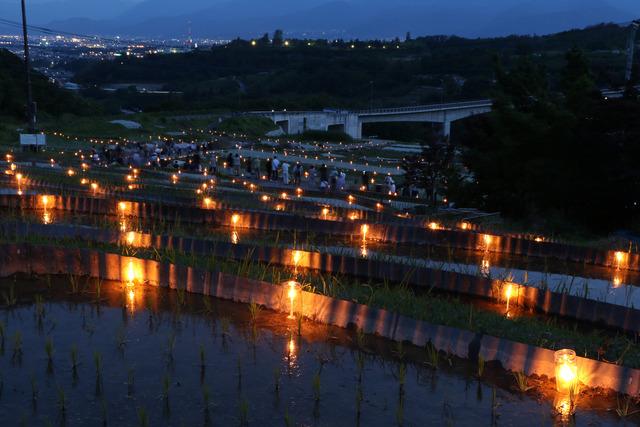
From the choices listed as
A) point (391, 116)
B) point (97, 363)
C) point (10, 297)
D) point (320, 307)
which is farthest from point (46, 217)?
point (391, 116)

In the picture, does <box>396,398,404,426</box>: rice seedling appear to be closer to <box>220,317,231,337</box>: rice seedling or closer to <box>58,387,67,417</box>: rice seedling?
<box>220,317,231,337</box>: rice seedling

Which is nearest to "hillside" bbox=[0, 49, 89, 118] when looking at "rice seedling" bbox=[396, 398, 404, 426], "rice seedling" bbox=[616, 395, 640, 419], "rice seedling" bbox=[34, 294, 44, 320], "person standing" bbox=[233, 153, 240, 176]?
"person standing" bbox=[233, 153, 240, 176]

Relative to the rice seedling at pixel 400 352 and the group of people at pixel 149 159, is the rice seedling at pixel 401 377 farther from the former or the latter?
the group of people at pixel 149 159

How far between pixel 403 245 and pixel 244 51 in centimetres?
16027

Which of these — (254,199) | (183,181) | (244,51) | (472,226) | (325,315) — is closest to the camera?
(325,315)

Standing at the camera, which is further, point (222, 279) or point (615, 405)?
point (222, 279)

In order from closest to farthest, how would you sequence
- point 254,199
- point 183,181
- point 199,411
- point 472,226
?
point 199,411, point 472,226, point 254,199, point 183,181

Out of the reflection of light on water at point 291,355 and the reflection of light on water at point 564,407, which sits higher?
the reflection of light on water at point 291,355

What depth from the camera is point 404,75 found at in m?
140

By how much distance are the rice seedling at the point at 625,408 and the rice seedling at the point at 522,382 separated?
3.06 ft

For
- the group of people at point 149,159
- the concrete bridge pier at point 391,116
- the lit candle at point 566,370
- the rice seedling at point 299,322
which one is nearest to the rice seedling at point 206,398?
the rice seedling at point 299,322

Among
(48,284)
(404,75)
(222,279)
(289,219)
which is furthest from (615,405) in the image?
(404,75)

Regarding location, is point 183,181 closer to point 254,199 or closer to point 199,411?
point 254,199

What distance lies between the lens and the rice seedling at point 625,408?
8.23m
